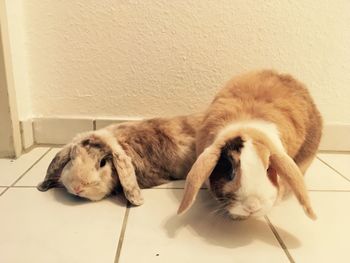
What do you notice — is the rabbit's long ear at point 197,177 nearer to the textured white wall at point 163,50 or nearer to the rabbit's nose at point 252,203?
the rabbit's nose at point 252,203

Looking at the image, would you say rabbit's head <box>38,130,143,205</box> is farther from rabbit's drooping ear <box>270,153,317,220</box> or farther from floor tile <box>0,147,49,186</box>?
rabbit's drooping ear <box>270,153,317,220</box>

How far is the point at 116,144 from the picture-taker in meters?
0.93

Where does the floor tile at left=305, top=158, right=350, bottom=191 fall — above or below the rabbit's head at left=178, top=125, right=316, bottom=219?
Answer: below

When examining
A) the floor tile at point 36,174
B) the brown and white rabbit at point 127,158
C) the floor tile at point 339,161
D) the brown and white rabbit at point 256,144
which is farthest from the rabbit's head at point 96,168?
the floor tile at point 339,161

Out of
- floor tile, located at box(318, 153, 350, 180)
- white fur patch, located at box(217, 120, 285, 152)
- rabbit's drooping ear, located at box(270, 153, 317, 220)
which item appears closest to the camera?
rabbit's drooping ear, located at box(270, 153, 317, 220)

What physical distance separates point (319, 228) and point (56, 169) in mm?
736

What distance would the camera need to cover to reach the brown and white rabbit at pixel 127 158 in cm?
87

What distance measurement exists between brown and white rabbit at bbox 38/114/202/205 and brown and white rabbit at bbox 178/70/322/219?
12 centimetres

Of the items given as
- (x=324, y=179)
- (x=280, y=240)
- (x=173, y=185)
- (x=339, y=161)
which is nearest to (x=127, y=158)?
(x=173, y=185)

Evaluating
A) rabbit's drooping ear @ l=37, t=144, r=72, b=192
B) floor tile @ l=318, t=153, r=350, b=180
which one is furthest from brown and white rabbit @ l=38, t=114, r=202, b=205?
floor tile @ l=318, t=153, r=350, b=180

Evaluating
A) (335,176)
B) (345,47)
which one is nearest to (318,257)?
(335,176)

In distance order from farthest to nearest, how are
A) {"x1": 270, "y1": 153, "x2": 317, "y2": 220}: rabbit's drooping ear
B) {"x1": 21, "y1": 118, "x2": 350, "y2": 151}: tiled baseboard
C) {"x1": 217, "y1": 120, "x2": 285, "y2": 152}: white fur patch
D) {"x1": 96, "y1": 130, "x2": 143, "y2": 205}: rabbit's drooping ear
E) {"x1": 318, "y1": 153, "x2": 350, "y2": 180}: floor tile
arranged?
1. {"x1": 21, "y1": 118, "x2": 350, "y2": 151}: tiled baseboard
2. {"x1": 318, "y1": 153, "x2": 350, "y2": 180}: floor tile
3. {"x1": 96, "y1": 130, "x2": 143, "y2": 205}: rabbit's drooping ear
4. {"x1": 217, "y1": 120, "x2": 285, "y2": 152}: white fur patch
5. {"x1": 270, "y1": 153, "x2": 317, "y2": 220}: rabbit's drooping ear

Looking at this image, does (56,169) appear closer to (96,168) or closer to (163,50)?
(96,168)

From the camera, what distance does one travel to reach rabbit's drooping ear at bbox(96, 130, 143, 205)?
34.6 inches
